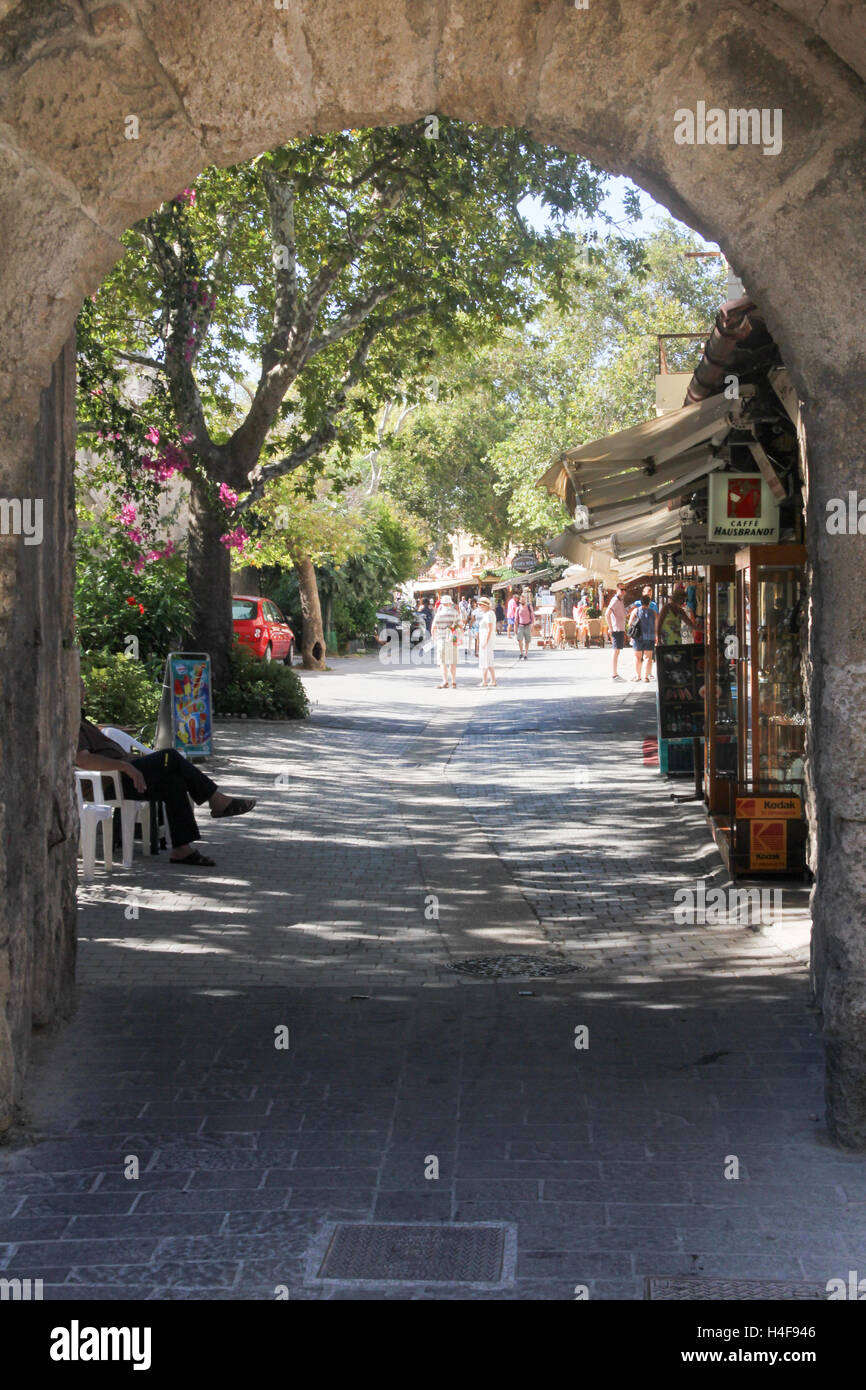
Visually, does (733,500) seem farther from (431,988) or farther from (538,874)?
(431,988)

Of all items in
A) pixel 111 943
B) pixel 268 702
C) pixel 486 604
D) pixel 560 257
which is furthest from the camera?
pixel 486 604

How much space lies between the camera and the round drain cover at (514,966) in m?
6.71

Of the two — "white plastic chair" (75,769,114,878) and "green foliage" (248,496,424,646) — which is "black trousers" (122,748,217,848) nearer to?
"white plastic chair" (75,769,114,878)

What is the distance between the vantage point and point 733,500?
28.4 feet

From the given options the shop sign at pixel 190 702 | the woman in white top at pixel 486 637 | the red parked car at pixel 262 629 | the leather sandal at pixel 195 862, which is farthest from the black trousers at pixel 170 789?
the red parked car at pixel 262 629

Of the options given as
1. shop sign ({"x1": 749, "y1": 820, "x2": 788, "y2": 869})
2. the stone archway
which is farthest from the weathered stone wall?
shop sign ({"x1": 749, "y1": 820, "x2": 788, "y2": 869})

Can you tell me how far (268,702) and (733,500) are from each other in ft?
36.9

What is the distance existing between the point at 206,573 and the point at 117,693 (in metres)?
4.21

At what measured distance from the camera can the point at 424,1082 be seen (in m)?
5.12

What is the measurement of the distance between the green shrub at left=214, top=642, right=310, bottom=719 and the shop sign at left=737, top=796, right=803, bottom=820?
11305 millimetres

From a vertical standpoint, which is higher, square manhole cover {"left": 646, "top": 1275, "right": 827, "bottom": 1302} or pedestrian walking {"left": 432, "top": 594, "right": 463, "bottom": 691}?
pedestrian walking {"left": 432, "top": 594, "right": 463, "bottom": 691}

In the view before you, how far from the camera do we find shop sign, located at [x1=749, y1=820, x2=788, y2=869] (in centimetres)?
854

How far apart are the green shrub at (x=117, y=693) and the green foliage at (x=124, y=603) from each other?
57.0 inches
